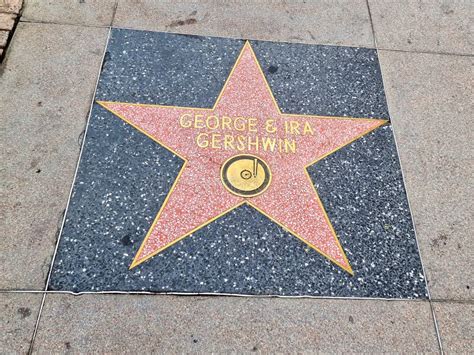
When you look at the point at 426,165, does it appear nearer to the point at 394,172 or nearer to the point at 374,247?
the point at 394,172

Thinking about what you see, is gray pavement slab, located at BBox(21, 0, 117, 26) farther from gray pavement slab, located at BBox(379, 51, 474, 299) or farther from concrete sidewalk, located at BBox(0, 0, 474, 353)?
gray pavement slab, located at BBox(379, 51, 474, 299)

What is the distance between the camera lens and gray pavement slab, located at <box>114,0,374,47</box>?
3.72 m

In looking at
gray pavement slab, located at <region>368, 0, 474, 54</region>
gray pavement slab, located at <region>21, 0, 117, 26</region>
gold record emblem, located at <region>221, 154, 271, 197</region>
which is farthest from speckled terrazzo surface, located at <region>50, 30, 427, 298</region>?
gray pavement slab, located at <region>368, 0, 474, 54</region>

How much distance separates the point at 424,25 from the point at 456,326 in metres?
2.88

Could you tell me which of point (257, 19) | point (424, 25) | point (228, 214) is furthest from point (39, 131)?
point (424, 25)

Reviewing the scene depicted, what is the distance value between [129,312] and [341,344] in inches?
49.2

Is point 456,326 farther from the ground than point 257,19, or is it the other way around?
point 257,19

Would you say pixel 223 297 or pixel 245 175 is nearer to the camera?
pixel 223 297

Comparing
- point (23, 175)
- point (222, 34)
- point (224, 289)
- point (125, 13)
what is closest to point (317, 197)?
point (224, 289)

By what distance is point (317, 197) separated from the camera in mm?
2865

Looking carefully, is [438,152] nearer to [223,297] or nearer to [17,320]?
[223,297]

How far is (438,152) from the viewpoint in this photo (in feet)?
10.5

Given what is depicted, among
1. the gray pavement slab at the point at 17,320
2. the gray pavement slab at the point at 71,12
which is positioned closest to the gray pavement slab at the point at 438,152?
the gray pavement slab at the point at 17,320

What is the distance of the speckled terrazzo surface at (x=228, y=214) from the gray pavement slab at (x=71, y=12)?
0.31 meters
